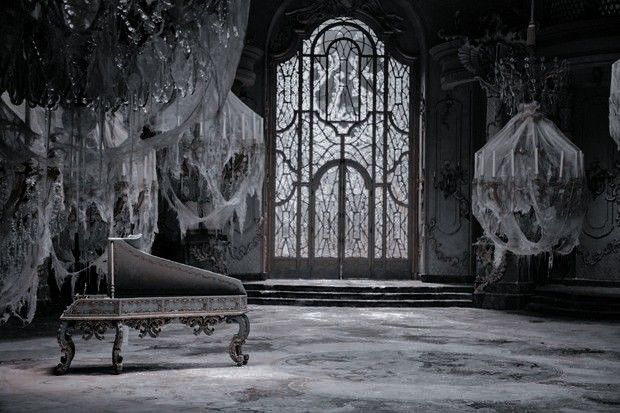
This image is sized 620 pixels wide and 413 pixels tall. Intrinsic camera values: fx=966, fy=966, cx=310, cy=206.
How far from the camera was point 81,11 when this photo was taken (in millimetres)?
5184

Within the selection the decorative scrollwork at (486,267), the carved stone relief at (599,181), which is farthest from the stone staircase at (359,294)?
the carved stone relief at (599,181)

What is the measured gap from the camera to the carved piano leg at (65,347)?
6555 millimetres

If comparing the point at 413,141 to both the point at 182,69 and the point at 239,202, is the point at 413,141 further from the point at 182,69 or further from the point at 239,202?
the point at 182,69

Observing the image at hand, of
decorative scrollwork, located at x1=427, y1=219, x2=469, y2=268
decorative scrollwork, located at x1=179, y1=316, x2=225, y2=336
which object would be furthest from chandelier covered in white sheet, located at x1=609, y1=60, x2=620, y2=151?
decorative scrollwork, located at x1=427, y1=219, x2=469, y2=268

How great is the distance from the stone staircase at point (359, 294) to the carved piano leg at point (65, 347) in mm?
6489

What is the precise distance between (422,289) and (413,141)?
108 inches

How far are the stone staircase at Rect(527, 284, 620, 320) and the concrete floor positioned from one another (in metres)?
1.04

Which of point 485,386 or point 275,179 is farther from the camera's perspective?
point 275,179

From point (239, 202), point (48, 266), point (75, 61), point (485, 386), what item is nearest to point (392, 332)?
point (239, 202)

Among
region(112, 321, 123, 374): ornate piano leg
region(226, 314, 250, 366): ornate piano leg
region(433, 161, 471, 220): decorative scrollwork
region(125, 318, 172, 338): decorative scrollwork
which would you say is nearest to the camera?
region(112, 321, 123, 374): ornate piano leg

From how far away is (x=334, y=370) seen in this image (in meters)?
6.90

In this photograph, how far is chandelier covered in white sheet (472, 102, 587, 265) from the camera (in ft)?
32.2

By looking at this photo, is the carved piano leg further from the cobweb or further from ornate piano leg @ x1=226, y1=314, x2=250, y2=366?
ornate piano leg @ x1=226, y1=314, x2=250, y2=366

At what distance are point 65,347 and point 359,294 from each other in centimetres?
699
